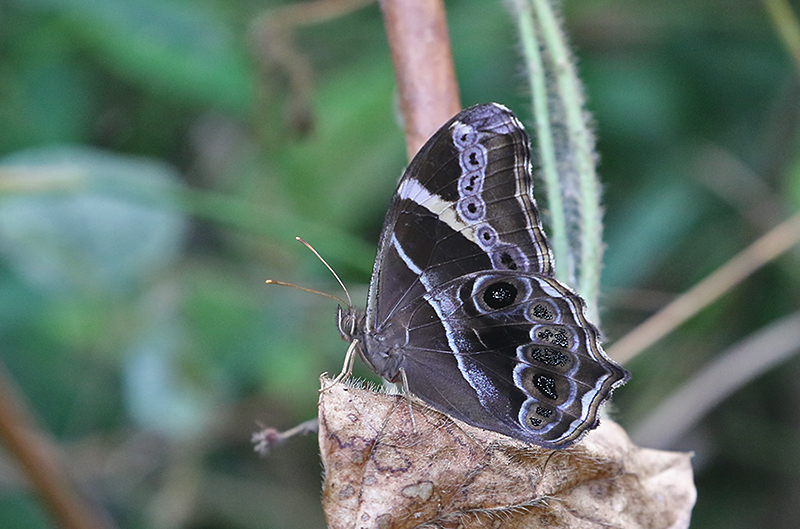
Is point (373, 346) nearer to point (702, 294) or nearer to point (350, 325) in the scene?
point (350, 325)

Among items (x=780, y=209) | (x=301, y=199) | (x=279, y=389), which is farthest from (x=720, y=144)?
(x=279, y=389)

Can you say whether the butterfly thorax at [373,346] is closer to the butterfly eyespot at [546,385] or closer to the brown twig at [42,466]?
the butterfly eyespot at [546,385]

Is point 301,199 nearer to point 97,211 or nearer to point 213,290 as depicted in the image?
point 213,290

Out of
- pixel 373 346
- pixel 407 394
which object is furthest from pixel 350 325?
pixel 407 394

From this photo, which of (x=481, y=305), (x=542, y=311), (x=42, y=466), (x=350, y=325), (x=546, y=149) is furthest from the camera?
(x=42, y=466)

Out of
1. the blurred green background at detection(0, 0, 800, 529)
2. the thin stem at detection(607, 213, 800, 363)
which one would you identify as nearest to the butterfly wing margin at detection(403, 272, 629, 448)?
the thin stem at detection(607, 213, 800, 363)

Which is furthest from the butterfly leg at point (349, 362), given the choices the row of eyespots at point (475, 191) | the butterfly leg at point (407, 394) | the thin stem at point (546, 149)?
the thin stem at point (546, 149)

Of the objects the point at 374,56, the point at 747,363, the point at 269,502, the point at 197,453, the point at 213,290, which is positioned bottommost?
the point at 269,502
